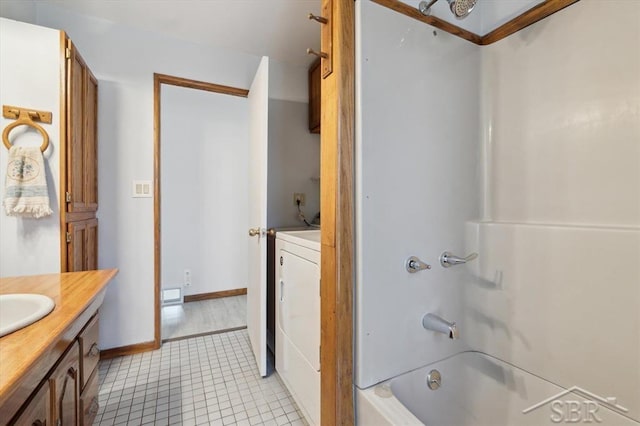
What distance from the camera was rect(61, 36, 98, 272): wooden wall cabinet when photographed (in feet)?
4.77

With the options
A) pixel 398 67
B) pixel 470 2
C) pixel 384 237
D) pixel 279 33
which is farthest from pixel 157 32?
pixel 384 237

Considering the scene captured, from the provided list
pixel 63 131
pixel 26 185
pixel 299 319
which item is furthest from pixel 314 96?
pixel 26 185

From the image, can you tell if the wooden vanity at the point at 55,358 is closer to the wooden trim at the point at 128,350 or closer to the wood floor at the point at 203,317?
the wooden trim at the point at 128,350

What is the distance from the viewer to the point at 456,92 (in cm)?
124

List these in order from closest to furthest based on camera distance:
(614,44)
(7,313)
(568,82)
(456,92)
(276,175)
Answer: (7,313) → (614,44) → (568,82) → (456,92) → (276,175)

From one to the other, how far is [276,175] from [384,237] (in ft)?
4.89

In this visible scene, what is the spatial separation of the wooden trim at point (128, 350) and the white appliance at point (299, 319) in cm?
103

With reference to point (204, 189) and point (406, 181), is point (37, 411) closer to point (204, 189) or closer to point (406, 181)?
point (406, 181)

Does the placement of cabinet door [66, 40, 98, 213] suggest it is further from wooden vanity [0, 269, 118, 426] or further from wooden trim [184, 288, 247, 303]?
wooden trim [184, 288, 247, 303]

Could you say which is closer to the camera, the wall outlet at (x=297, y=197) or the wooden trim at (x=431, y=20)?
the wooden trim at (x=431, y=20)

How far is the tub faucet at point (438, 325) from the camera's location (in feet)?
3.39

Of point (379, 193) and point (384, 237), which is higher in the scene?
point (379, 193)

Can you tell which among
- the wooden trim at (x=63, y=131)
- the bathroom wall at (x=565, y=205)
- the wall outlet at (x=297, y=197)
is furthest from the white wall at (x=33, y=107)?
the bathroom wall at (x=565, y=205)

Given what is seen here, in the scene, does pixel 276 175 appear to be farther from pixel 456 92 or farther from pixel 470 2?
pixel 470 2
